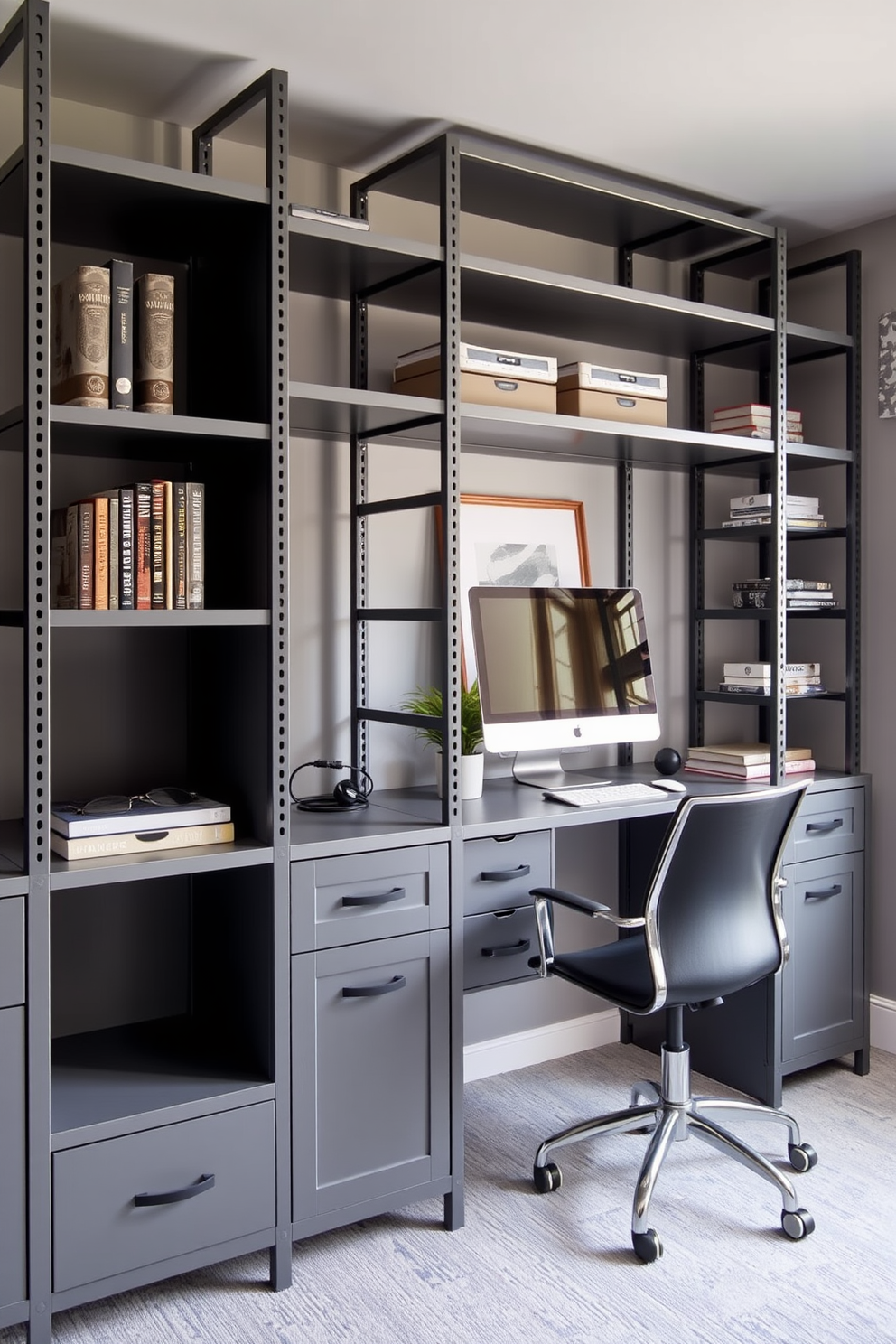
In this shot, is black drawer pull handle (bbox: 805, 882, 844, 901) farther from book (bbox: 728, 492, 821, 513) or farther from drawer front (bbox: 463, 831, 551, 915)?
book (bbox: 728, 492, 821, 513)

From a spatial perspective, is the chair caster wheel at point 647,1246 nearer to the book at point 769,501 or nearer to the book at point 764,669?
the book at point 764,669

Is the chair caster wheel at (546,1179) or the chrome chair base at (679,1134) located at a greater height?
the chrome chair base at (679,1134)

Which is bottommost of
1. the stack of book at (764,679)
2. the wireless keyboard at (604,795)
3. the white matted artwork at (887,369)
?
the wireless keyboard at (604,795)

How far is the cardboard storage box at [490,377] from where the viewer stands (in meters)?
2.65

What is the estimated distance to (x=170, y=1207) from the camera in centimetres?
216

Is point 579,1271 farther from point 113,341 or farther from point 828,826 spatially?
point 113,341

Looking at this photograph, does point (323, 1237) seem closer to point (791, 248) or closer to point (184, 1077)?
point (184, 1077)

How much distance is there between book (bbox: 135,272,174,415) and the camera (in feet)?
7.13

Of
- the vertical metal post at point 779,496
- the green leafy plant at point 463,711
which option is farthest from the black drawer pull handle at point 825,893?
the green leafy plant at point 463,711

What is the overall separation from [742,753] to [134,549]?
191cm

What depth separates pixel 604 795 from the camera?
2.84m

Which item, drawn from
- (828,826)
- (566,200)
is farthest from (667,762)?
(566,200)

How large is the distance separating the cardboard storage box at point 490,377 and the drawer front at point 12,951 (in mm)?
1409

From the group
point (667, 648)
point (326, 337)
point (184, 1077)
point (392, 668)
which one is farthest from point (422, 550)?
point (184, 1077)
